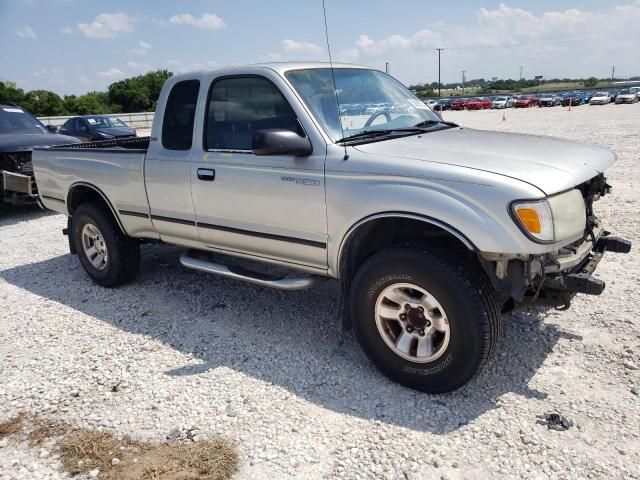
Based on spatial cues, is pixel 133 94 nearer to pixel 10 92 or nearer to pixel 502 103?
pixel 10 92

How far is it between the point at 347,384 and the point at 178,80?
287cm

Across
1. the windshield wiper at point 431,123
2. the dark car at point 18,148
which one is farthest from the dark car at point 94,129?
the windshield wiper at point 431,123

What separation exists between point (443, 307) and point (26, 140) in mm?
8669

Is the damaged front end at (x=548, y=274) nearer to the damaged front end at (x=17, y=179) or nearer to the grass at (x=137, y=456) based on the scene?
the grass at (x=137, y=456)

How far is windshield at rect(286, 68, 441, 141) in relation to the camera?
3853 millimetres

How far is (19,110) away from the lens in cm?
1060

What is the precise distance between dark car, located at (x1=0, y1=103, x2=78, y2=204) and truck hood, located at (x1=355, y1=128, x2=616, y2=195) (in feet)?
23.2

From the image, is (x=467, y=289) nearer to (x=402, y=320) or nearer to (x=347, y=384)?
(x=402, y=320)

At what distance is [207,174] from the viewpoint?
426cm

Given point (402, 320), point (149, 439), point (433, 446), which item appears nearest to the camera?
point (433, 446)

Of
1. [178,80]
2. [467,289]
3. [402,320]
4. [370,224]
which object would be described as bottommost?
[402,320]

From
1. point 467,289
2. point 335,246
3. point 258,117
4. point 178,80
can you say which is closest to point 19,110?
point 178,80

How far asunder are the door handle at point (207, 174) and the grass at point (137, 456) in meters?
1.96

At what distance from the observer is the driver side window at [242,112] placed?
3.93m
